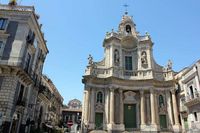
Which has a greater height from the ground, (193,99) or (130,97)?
(130,97)

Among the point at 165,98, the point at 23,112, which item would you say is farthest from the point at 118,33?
the point at 23,112

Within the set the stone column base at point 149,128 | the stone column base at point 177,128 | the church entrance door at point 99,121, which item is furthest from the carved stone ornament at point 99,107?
the stone column base at point 177,128

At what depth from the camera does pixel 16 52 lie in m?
18.4

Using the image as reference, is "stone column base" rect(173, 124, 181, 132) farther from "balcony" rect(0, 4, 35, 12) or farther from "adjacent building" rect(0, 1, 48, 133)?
"balcony" rect(0, 4, 35, 12)

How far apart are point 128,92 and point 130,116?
11.8ft

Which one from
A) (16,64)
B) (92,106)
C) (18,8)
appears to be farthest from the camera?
(92,106)

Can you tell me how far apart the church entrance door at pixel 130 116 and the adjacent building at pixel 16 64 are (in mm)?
13465

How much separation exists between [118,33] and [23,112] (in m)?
20.5

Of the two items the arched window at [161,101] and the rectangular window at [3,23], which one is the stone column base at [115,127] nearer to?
the arched window at [161,101]

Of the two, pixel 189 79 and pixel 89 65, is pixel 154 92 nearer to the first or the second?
pixel 189 79

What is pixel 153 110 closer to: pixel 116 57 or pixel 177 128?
pixel 177 128

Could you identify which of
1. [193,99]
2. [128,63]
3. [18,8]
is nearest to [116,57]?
[128,63]

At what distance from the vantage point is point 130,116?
28.1 metres

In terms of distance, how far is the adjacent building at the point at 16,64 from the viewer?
16.9 meters
